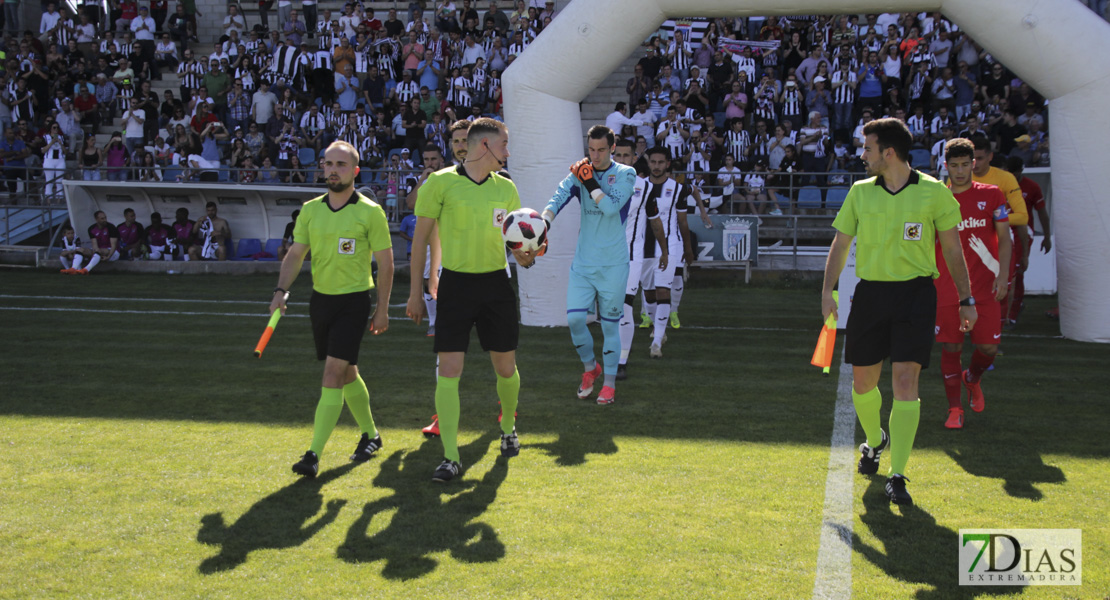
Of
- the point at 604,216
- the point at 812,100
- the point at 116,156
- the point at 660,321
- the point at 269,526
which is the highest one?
the point at 812,100

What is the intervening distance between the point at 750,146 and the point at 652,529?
15.3 m

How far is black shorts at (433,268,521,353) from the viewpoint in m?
5.53

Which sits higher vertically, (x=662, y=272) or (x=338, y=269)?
(x=338, y=269)

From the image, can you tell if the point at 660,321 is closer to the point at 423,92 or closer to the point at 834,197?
the point at 834,197

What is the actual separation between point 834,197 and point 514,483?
1383 centimetres

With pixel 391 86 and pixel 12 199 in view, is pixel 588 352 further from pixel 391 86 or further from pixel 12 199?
pixel 12 199

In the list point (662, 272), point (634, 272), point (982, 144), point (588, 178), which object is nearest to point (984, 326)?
point (982, 144)

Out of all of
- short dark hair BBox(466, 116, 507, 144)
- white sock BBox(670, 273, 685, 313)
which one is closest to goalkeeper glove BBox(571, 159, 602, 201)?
short dark hair BBox(466, 116, 507, 144)

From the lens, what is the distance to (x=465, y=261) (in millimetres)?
5574

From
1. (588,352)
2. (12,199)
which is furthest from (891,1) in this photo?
(12,199)

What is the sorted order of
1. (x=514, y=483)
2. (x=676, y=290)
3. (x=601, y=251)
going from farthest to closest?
(x=676, y=290) → (x=601, y=251) → (x=514, y=483)

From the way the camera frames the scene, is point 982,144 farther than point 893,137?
Yes

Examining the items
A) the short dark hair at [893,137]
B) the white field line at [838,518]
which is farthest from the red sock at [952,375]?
the short dark hair at [893,137]

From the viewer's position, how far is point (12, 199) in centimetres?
2144
